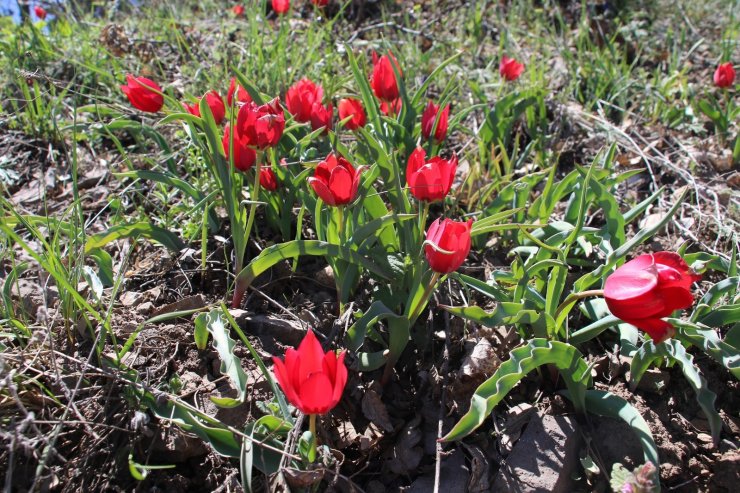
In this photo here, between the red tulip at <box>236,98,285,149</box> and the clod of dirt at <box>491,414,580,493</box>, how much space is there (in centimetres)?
112

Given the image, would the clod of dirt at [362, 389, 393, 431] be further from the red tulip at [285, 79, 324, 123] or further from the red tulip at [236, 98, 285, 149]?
the red tulip at [285, 79, 324, 123]

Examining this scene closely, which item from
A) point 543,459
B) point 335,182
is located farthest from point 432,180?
point 543,459

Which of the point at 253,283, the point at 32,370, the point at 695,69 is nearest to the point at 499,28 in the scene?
the point at 695,69

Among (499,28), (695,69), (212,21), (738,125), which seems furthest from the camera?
(212,21)

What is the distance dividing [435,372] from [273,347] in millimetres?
518

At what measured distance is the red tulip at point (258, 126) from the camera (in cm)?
173

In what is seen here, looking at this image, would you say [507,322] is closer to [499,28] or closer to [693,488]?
[693,488]

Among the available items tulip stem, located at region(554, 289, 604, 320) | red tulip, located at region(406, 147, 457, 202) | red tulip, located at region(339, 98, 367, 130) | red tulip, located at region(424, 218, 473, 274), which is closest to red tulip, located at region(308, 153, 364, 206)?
red tulip, located at region(406, 147, 457, 202)

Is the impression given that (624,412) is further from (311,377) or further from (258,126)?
(258,126)

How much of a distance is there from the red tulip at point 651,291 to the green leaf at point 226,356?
92 cm

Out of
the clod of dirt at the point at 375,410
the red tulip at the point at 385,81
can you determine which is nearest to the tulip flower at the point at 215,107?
the red tulip at the point at 385,81

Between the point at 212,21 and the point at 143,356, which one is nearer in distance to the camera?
the point at 143,356

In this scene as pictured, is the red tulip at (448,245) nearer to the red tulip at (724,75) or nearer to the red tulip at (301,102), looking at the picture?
the red tulip at (301,102)

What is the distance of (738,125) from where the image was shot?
3.02 meters
